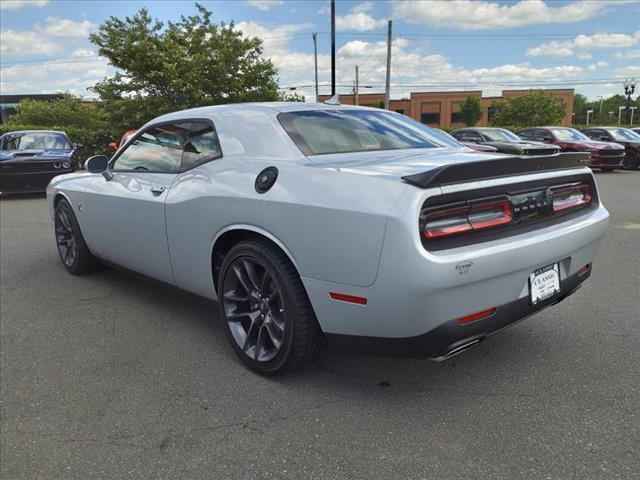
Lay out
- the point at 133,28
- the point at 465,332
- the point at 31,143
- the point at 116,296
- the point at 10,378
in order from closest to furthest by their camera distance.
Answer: the point at 465,332, the point at 10,378, the point at 116,296, the point at 31,143, the point at 133,28

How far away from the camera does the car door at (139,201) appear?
351 cm

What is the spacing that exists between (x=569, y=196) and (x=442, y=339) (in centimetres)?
131

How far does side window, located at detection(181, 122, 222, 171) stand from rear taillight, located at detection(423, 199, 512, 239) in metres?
1.52

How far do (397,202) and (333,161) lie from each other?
69 cm

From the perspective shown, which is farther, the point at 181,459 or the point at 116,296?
the point at 116,296

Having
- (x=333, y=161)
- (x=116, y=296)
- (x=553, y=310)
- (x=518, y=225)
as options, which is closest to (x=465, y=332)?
(x=518, y=225)

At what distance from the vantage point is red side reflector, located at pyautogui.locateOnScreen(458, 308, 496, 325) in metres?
2.27

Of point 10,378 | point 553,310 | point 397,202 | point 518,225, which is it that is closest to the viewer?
point 397,202

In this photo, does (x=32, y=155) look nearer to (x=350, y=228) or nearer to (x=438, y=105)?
(x=350, y=228)

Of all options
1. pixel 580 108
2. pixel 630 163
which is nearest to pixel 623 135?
pixel 630 163

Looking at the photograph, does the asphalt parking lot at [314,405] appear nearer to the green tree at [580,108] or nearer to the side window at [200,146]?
the side window at [200,146]

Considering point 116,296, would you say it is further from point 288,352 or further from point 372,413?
point 372,413

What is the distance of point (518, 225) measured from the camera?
2500 mm

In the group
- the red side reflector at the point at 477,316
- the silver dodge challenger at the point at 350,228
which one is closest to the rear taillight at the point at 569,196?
the silver dodge challenger at the point at 350,228
